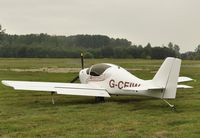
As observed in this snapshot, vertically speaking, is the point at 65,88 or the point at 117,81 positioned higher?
the point at 117,81

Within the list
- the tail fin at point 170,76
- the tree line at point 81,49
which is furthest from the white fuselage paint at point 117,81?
the tree line at point 81,49

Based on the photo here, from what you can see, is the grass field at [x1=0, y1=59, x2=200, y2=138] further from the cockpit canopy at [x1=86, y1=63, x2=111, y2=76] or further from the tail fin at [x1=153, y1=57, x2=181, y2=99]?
the cockpit canopy at [x1=86, y1=63, x2=111, y2=76]

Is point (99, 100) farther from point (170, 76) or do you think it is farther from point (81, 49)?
point (81, 49)

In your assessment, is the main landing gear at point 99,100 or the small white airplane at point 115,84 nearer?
the small white airplane at point 115,84

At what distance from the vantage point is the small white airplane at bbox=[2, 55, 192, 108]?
12951mm

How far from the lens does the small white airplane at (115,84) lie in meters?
13.0

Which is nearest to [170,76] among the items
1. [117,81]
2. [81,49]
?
[117,81]

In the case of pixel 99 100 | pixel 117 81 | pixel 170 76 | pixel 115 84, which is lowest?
pixel 99 100

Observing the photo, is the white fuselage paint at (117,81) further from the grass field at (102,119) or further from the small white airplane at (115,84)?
the grass field at (102,119)

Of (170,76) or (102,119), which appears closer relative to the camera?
(102,119)

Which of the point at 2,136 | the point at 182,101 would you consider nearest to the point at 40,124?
the point at 2,136

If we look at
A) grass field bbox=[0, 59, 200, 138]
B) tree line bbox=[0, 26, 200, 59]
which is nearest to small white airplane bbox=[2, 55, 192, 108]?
grass field bbox=[0, 59, 200, 138]

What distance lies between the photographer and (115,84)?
15188mm

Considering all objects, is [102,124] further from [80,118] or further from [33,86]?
[33,86]
